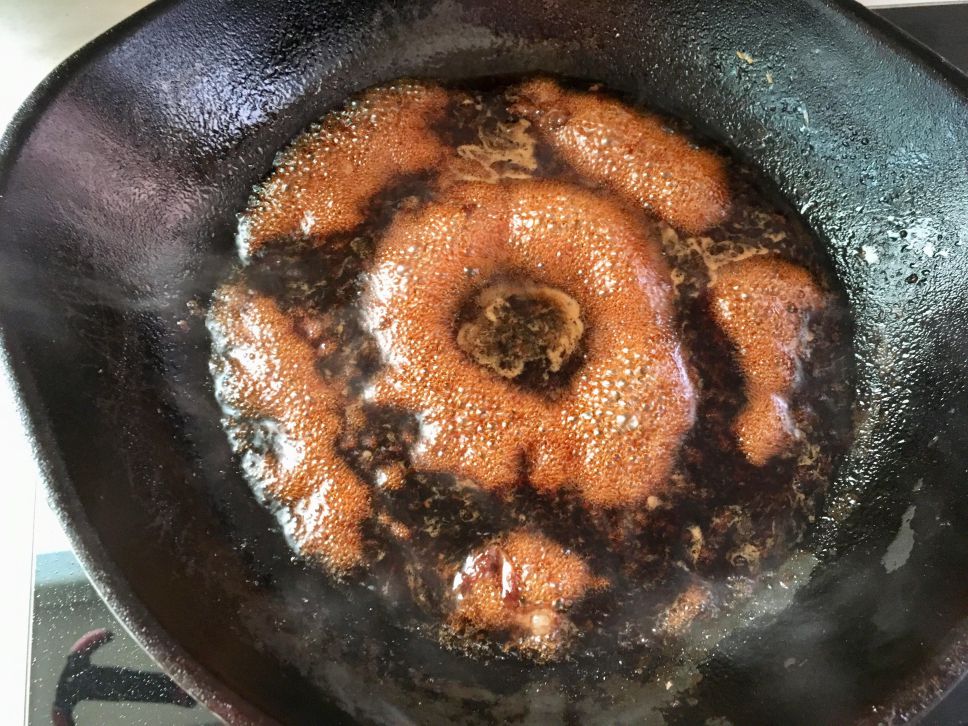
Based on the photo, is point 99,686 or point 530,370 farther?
point 530,370

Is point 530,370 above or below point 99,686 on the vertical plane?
above

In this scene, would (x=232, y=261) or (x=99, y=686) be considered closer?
(x=99, y=686)

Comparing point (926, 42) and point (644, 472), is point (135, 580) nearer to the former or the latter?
point (644, 472)

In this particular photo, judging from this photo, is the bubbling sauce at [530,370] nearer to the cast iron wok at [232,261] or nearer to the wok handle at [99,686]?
the cast iron wok at [232,261]

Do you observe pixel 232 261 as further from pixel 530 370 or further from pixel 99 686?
pixel 99 686

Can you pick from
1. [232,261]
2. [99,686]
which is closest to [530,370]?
[232,261]
